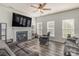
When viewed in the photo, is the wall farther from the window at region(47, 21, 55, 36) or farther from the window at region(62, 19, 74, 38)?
the window at region(62, 19, 74, 38)

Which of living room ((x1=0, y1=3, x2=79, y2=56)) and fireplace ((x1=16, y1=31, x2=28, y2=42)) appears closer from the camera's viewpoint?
living room ((x1=0, y1=3, x2=79, y2=56))

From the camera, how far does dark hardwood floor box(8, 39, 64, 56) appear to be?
79.0 inches

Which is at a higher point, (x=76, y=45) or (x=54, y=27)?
(x=54, y=27)

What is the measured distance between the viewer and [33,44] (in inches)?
83.4

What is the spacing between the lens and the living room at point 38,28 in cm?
196

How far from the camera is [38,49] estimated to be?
2088 mm

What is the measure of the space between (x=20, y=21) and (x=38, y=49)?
84 cm

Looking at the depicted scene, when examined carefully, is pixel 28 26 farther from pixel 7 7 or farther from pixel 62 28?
pixel 62 28

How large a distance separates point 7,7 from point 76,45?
6.00ft

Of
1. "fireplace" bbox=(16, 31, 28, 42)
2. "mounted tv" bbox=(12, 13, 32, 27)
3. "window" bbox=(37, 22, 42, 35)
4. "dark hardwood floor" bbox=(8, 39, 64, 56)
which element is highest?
"mounted tv" bbox=(12, 13, 32, 27)

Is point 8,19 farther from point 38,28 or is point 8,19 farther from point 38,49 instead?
point 38,49

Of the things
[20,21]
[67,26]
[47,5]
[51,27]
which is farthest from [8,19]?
[67,26]

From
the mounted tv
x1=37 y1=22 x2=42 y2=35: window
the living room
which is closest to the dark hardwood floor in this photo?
the living room

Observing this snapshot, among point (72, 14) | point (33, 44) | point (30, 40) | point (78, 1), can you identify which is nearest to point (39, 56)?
point (33, 44)
